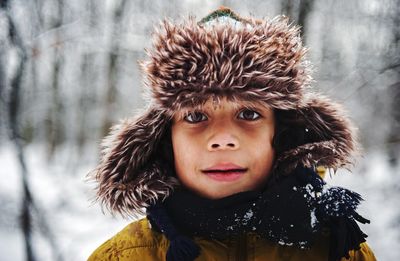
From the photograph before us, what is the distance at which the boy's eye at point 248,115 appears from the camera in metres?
1.08

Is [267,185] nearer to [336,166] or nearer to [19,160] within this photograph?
[336,166]

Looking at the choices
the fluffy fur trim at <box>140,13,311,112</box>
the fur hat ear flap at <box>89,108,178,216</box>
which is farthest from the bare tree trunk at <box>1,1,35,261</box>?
the fluffy fur trim at <box>140,13,311,112</box>

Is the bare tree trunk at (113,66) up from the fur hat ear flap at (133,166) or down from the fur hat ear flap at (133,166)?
up

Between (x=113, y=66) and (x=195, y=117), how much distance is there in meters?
5.97

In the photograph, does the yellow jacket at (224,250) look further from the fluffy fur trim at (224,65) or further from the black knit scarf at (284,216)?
the fluffy fur trim at (224,65)

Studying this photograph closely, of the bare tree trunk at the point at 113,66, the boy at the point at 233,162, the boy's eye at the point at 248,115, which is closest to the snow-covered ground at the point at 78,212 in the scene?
the bare tree trunk at the point at 113,66

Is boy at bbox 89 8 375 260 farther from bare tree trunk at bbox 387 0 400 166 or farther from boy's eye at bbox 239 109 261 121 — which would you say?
bare tree trunk at bbox 387 0 400 166

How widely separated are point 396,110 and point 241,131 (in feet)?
14.1

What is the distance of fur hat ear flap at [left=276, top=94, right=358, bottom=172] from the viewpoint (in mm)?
1134

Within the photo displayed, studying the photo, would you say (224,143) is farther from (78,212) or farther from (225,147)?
(78,212)

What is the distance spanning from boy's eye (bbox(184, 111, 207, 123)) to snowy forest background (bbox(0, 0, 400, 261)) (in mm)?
2221

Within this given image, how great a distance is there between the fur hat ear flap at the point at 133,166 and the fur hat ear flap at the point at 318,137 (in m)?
0.36

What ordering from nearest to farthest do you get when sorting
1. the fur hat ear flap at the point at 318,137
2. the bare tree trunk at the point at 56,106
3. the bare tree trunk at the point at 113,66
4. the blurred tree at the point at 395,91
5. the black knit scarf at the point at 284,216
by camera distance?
the black knit scarf at the point at 284,216, the fur hat ear flap at the point at 318,137, the blurred tree at the point at 395,91, the bare tree trunk at the point at 56,106, the bare tree trunk at the point at 113,66

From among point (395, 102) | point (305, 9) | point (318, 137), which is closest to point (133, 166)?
point (318, 137)
